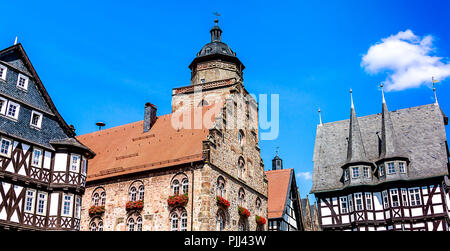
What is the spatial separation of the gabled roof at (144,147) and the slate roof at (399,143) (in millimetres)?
11555

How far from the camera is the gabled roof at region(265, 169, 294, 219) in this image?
1788 inches

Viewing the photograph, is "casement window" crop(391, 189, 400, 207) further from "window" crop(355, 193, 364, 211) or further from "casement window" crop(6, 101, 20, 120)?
"casement window" crop(6, 101, 20, 120)

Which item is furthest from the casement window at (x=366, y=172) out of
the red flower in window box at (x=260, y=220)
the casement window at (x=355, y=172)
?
the red flower in window box at (x=260, y=220)

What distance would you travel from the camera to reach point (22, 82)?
28.5 meters

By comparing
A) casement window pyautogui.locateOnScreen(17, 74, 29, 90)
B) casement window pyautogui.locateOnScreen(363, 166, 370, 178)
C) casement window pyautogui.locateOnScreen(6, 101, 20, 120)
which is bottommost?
casement window pyautogui.locateOnScreen(363, 166, 370, 178)

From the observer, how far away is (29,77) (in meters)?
29.0

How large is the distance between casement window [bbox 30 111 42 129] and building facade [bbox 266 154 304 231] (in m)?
23.2

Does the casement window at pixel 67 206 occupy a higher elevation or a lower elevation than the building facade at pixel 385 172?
lower

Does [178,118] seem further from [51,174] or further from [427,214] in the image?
[427,214]


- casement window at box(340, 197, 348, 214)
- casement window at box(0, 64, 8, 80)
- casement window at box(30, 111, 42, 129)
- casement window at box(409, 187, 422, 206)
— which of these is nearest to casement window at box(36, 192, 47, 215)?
casement window at box(30, 111, 42, 129)

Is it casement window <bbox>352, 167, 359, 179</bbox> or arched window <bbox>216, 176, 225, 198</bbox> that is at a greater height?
casement window <bbox>352, 167, 359, 179</bbox>

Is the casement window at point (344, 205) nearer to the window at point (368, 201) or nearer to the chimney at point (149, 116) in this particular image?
the window at point (368, 201)

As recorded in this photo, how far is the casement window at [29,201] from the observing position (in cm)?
2678

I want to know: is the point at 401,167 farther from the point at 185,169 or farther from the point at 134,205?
the point at 134,205
